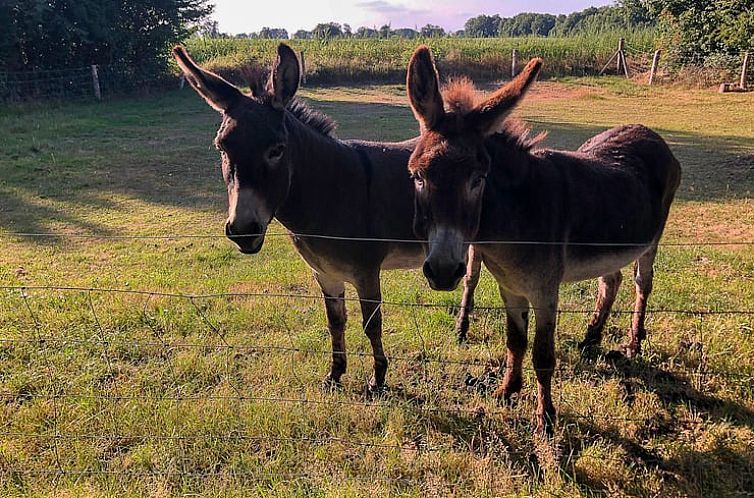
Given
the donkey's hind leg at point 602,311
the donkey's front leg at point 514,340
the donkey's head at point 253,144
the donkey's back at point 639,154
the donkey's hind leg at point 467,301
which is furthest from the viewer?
the donkey's hind leg at point 467,301

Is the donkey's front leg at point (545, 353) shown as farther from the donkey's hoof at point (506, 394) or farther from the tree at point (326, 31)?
the tree at point (326, 31)

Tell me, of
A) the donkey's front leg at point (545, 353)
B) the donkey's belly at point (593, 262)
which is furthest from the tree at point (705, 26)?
the donkey's front leg at point (545, 353)

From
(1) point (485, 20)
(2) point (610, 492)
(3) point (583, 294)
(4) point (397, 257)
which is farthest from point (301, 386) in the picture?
(1) point (485, 20)

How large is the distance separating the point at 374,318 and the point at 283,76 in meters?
1.73

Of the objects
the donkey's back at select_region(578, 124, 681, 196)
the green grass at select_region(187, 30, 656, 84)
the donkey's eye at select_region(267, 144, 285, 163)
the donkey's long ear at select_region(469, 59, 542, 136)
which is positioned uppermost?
the green grass at select_region(187, 30, 656, 84)

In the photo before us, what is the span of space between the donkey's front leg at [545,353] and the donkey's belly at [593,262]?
297 mm

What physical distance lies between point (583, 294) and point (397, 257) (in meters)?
2.44

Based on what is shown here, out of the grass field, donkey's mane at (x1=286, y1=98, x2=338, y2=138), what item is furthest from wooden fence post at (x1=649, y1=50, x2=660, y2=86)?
donkey's mane at (x1=286, y1=98, x2=338, y2=138)

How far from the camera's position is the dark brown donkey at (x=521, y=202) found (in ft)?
8.61

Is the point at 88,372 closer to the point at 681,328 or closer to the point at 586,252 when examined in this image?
the point at 586,252

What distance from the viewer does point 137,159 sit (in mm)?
11562

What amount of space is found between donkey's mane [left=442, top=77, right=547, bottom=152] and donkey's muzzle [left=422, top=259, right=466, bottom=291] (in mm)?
837

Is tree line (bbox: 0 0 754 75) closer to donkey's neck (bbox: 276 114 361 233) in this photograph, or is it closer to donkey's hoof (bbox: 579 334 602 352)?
donkey's neck (bbox: 276 114 361 233)

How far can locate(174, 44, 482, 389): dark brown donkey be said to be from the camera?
2.98 metres
